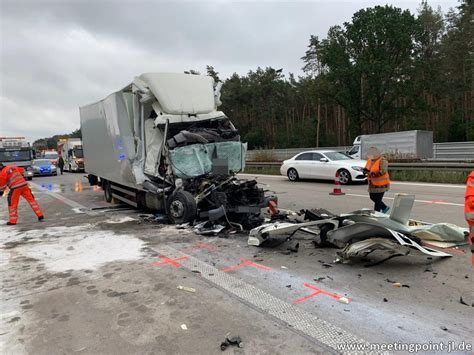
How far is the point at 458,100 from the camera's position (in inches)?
1547

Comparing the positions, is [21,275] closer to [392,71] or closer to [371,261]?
[371,261]

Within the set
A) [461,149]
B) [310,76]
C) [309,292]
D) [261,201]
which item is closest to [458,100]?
[310,76]

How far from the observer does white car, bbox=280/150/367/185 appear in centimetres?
1333

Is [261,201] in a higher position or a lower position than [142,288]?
higher

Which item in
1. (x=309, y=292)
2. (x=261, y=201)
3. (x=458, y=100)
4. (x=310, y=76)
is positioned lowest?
(x=309, y=292)

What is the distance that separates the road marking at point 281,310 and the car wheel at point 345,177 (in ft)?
32.5

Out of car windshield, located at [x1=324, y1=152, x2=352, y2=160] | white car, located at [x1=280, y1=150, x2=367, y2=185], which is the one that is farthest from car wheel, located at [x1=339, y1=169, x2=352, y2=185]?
car windshield, located at [x1=324, y1=152, x2=352, y2=160]

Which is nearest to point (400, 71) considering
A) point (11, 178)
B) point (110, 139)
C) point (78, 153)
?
point (78, 153)

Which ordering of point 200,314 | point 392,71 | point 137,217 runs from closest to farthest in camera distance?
1. point 200,314
2. point 137,217
3. point 392,71

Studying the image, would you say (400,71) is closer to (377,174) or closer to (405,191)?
(405,191)

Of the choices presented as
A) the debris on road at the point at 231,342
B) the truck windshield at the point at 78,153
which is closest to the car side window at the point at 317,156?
the debris on road at the point at 231,342

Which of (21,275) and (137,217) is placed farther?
(137,217)

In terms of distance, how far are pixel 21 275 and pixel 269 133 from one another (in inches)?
2132

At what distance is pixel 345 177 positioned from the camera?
1348 centimetres
